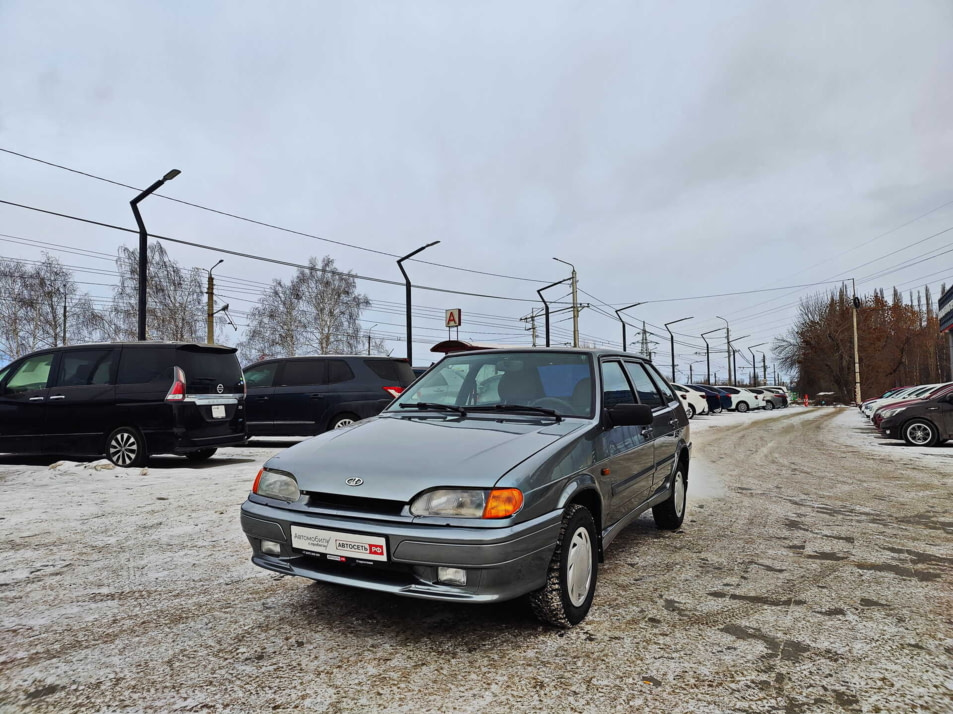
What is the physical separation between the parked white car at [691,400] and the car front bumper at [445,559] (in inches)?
882

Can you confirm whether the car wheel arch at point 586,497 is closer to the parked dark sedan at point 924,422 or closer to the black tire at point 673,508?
the black tire at point 673,508

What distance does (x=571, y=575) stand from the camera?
289 cm

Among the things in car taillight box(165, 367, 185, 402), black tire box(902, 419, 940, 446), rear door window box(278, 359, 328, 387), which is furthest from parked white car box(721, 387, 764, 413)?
car taillight box(165, 367, 185, 402)

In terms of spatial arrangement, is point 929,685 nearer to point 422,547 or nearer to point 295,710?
point 422,547

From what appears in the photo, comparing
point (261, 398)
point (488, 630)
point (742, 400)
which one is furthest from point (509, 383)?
point (742, 400)

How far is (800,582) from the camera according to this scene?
363cm

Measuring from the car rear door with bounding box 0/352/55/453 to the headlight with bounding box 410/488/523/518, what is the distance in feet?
26.2

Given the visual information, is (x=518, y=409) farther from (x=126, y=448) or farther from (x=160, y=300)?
(x=160, y=300)

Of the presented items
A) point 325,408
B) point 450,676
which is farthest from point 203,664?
point 325,408

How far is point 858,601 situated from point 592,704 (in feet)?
6.50

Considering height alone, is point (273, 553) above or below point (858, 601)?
above

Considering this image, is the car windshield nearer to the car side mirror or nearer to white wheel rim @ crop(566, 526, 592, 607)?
the car side mirror

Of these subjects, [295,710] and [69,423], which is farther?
[69,423]

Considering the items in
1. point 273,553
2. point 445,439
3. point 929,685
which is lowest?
point 929,685
